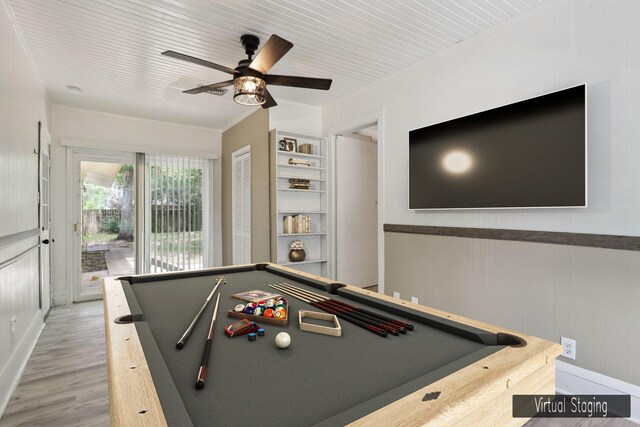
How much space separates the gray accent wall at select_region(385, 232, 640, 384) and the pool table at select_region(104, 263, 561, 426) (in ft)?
3.92

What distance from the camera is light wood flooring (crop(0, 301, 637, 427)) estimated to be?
1.92 meters

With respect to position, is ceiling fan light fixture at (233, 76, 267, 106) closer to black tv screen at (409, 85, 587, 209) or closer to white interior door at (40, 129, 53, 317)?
black tv screen at (409, 85, 587, 209)

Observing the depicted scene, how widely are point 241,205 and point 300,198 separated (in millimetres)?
1056

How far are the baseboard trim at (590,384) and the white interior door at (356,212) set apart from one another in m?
2.55

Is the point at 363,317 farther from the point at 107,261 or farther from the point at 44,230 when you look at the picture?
the point at 107,261

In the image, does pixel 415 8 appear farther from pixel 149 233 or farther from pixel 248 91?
pixel 149 233

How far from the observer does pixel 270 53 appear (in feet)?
7.02

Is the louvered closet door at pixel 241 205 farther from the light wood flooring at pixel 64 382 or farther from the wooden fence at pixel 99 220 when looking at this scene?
the light wood flooring at pixel 64 382

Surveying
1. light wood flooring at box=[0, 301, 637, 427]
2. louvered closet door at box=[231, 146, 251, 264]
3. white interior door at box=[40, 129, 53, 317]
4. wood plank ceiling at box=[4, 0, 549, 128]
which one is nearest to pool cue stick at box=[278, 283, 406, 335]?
light wood flooring at box=[0, 301, 637, 427]

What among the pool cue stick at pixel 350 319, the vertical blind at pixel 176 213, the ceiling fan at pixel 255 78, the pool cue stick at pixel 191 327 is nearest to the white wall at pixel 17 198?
the ceiling fan at pixel 255 78

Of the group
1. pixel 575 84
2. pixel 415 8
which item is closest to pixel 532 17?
pixel 575 84

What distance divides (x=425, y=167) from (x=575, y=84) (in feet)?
3.78

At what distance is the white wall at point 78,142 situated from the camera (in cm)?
432

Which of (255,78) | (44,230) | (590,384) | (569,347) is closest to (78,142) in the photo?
(44,230)
